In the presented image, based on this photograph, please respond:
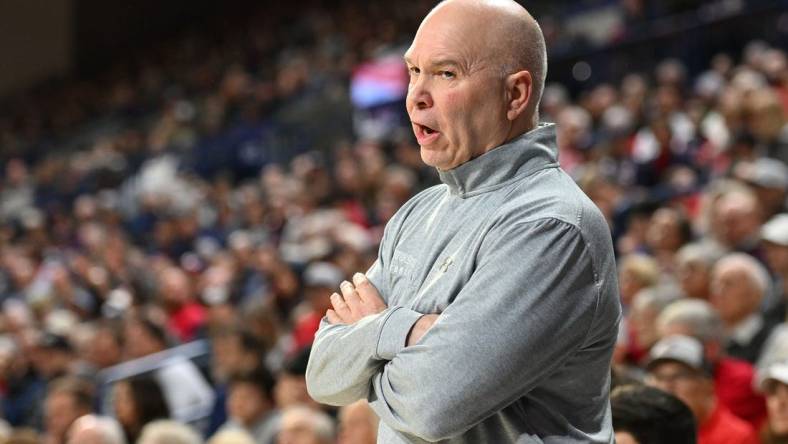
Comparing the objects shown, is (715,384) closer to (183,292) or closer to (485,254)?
(485,254)

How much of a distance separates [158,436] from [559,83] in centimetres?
717

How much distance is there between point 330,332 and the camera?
147 centimetres

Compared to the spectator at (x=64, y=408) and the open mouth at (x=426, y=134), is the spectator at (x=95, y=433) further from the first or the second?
the open mouth at (x=426, y=134)

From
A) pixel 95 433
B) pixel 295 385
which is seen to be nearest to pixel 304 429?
pixel 295 385

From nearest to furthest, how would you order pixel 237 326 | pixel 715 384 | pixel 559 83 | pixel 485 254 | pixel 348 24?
pixel 485 254 < pixel 715 384 < pixel 237 326 < pixel 559 83 < pixel 348 24

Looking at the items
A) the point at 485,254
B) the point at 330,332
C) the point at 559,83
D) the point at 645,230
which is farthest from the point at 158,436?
the point at 559,83

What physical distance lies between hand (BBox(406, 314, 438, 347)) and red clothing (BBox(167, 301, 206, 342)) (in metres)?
5.00

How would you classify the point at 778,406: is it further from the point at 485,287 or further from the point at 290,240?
the point at 290,240

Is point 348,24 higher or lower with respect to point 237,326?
lower

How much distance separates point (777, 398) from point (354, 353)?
1936 millimetres

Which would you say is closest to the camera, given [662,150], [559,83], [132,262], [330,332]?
[330,332]

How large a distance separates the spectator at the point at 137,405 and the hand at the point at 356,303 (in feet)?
9.29

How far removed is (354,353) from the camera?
138 centimetres

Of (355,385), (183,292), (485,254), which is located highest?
(485,254)
